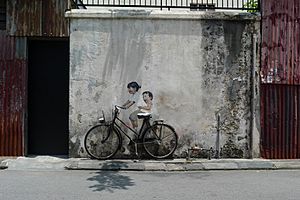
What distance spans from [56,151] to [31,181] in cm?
312

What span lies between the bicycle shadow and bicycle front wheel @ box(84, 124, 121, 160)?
0.64 metres

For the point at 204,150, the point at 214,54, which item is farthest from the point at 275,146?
the point at 214,54

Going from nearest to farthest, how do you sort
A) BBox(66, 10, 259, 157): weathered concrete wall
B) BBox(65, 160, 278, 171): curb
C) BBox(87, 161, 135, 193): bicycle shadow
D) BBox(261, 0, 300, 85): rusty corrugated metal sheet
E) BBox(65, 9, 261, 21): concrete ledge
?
BBox(87, 161, 135, 193): bicycle shadow
BBox(65, 160, 278, 171): curb
BBox(65, 9, 261, 21): concrete ledge
BBox(66, 10, 259, 157): weathered concrete wall
BBox(261, 0, 300, 85): rusty corrugated metal sheet

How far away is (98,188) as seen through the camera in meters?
8.00

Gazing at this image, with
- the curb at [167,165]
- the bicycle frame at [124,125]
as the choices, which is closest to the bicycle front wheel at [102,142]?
the bicycle frame at [124,125]

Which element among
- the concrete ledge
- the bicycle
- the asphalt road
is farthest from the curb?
the concrete ledge

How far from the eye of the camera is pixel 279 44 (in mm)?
11188

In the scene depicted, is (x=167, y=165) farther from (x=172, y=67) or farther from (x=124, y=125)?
(x=172, y=67)

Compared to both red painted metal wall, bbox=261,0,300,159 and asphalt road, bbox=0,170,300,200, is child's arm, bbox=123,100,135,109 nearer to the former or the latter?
asphalt road, bbox=0,170,300,200

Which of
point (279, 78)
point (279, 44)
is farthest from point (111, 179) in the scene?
point (279, 44)

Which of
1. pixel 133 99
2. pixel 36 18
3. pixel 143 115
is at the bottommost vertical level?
pixel 143 115

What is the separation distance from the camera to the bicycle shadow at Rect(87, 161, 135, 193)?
8.09 m

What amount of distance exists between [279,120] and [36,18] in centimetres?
694

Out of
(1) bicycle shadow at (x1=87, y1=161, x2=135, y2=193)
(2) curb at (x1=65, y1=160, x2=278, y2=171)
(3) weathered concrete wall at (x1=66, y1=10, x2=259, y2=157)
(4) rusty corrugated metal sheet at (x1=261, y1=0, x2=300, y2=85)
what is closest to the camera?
(1) bicycle shadow at (x1=87, y1=161, x2=135, y2=193)
